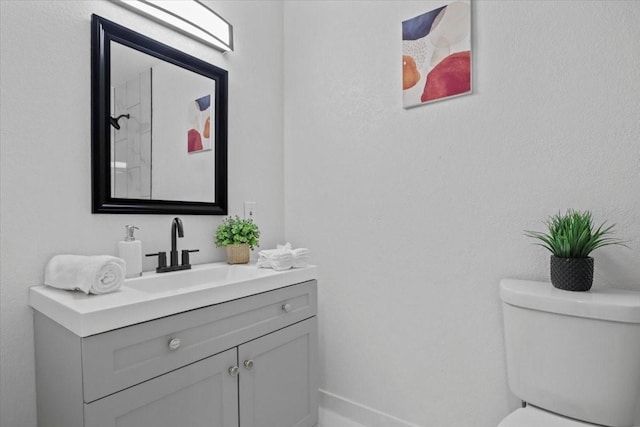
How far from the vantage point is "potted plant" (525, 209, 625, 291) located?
1090 mm

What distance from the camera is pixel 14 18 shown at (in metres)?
1.07

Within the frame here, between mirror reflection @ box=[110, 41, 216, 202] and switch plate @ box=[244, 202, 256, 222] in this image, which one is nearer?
mirror reflection @ box=[110, 41, 216, 202]

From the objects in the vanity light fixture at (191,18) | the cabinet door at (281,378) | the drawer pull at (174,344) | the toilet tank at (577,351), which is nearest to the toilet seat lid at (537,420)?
the toilet tank at (577,351)

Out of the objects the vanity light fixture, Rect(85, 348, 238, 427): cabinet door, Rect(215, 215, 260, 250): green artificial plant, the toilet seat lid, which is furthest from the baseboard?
the vanity light fixture

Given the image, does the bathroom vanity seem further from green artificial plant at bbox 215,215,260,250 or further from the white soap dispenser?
green artificial plant at bbox 215,215,260,250

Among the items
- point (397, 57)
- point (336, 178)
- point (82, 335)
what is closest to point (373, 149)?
point (336, 178)

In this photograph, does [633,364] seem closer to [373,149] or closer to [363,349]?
[363,349]

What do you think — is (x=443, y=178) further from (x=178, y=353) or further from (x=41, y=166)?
(x=41, y=166)

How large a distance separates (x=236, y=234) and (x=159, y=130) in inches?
22.1

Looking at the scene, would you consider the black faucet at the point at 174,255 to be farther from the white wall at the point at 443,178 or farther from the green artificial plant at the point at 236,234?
the white wall at the point at 443,178

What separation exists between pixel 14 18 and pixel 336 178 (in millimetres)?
1354

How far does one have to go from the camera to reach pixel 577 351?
103 centimetres

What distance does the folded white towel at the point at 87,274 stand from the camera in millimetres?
975

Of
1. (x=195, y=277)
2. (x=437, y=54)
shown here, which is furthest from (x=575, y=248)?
(x=195, y=277)
